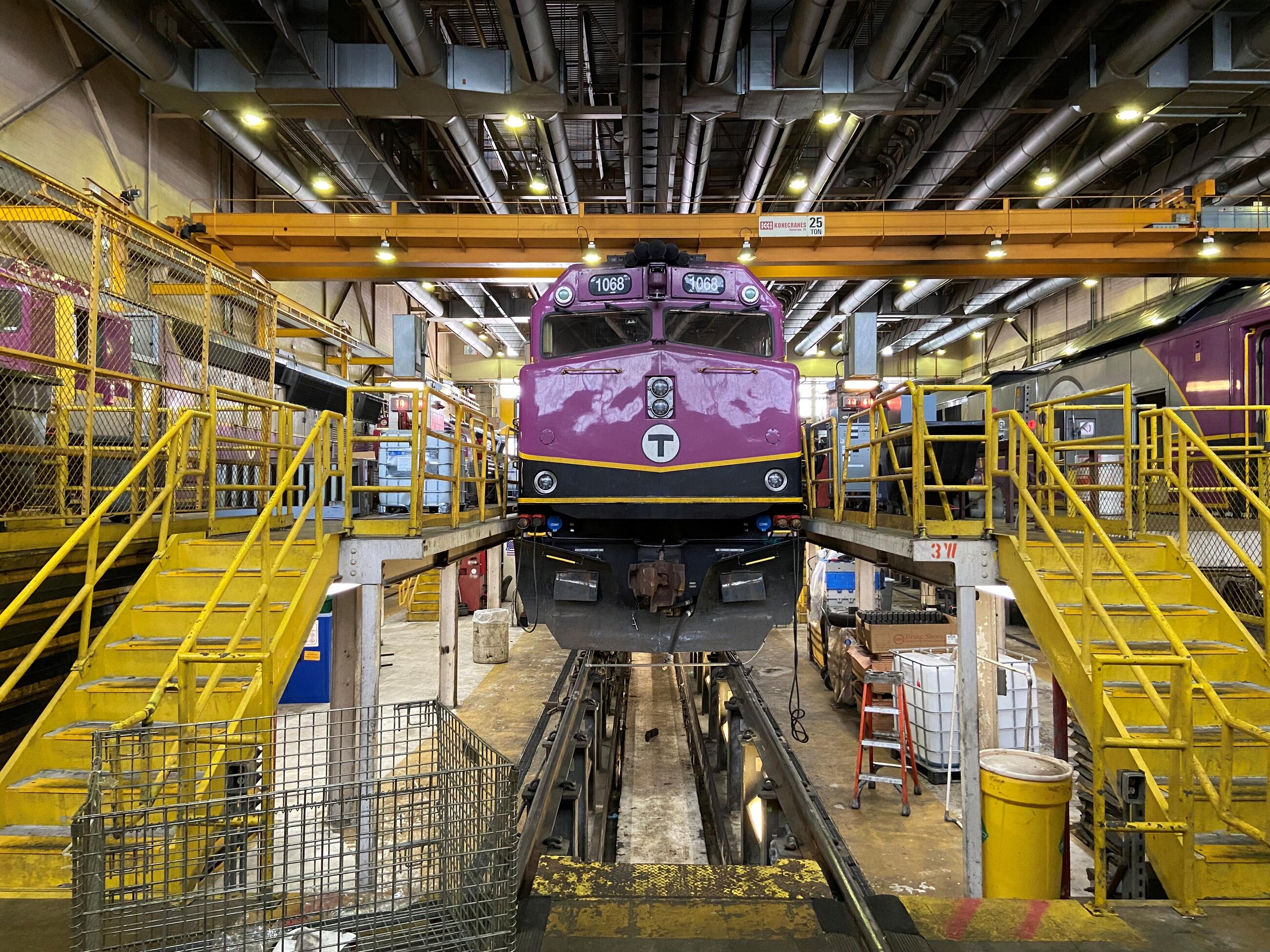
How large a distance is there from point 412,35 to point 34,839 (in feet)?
25.0

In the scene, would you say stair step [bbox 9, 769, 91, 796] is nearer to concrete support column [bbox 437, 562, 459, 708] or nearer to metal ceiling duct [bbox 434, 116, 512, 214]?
concrete support column [bbox 437, 562, 459, 708]

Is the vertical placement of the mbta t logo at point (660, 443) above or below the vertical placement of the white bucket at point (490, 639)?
above

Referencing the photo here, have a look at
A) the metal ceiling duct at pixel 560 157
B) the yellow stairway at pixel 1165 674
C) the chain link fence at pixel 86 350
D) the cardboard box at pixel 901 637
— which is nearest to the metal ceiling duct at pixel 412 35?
the metal ceiling duct at pixel 560 157

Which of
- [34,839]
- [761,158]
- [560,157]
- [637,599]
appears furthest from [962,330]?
[34,839]

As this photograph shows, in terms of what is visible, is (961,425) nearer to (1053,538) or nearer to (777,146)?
(1053,538)

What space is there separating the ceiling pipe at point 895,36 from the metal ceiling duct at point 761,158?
5.49ft

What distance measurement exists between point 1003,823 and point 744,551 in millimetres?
2461

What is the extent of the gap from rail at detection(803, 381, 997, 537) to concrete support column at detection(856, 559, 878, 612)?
2502mm

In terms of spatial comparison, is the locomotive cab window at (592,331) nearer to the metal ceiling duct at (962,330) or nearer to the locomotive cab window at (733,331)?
the locomotive cab window at (733,331)

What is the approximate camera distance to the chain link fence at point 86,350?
4848mm

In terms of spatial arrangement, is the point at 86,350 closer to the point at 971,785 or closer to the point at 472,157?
the point at 472,157

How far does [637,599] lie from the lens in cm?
542

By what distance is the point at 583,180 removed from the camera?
51.1 feet

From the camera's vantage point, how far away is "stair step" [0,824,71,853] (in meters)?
3.34
